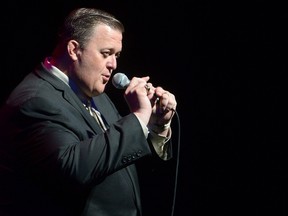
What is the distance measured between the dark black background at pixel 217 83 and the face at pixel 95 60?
83 centimetres

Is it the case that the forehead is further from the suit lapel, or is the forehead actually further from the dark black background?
the dark black background

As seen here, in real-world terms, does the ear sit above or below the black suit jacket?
above

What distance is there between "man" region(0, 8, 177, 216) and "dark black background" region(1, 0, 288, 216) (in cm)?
85

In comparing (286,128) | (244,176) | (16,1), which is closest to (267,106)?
(286,128)

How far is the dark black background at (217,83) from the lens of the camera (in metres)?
2.73

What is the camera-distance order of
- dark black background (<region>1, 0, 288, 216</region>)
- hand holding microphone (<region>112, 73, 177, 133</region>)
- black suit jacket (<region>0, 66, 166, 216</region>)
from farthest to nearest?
dark black background (<region>1, 0, 288, 216</region>), hand holding microphone (<region>112, 73, 177, 133</region>), black suit jacket (<region>0, 66, 166, 216</region>)

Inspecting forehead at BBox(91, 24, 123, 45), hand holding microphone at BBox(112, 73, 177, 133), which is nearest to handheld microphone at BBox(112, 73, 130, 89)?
hand holding microphone at BBox(112, 73, 177, 133)

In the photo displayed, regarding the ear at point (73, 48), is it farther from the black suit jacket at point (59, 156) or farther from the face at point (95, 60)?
the black suit jacket at point (59, 156)

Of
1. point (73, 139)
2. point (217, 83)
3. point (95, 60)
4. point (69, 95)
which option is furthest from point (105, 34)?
point (217, 83)

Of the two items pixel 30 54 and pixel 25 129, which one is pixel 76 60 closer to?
pixel 25 129

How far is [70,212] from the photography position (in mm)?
1617

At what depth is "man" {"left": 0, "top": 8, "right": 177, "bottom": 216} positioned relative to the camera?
1.54 metres

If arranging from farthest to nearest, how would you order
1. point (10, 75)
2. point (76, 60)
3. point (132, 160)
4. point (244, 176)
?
point (244, 176), point (10, 75), point (76, 60), point (132, 160)

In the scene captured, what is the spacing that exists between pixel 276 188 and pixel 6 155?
1.64 metres
